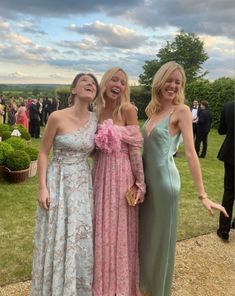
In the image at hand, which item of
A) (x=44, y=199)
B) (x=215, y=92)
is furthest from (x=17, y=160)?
(x=215, y=92)

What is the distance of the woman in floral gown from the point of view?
2.73 m

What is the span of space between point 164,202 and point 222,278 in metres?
1.56

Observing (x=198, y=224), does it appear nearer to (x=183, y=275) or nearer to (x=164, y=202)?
(x=183, y=275)

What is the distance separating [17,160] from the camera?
6902mm

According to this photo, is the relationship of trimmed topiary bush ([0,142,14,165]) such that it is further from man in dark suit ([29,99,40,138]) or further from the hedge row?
Answer: the hedge row

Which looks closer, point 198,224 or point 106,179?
point 106,179

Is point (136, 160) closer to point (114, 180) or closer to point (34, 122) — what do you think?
point (114, 180)

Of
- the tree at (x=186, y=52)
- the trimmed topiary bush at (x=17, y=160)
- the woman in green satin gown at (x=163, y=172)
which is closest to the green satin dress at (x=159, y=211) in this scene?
Answer: the woman in green satin gown at (x=163, y=172)

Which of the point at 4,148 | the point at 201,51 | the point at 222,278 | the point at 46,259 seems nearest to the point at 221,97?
the point at 4,148

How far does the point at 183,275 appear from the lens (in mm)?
3828

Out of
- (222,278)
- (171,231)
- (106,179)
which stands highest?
(106,179)

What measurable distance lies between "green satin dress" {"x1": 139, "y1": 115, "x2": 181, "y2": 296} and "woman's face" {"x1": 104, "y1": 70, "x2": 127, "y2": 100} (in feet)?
1.33

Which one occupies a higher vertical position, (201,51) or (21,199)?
(201,51)

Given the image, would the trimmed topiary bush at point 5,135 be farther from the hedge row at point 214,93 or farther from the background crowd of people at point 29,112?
the hedge row at point 214,93
